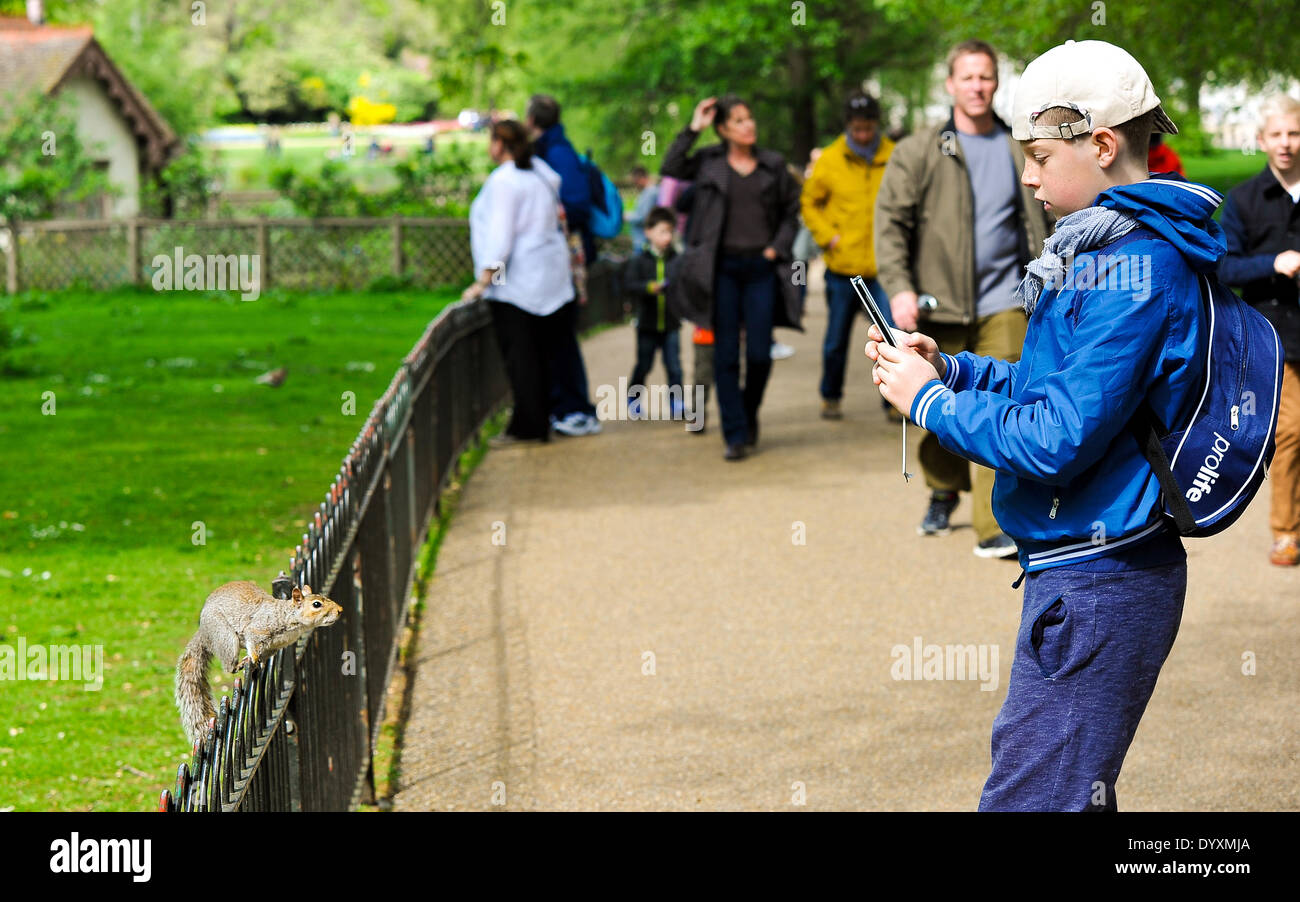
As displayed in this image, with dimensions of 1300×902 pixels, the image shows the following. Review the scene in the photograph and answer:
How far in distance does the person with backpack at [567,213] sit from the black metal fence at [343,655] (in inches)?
99.7

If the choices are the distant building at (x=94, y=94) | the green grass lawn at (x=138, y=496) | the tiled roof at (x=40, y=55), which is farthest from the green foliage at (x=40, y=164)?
the green grass lawn at (x=138, y=496)

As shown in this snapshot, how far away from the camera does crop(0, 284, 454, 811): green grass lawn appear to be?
5.66 meters

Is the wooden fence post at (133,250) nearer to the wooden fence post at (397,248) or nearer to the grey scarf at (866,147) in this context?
the wooden fence post at (397,248)

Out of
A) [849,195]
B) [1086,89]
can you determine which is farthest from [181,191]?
[1086,89]

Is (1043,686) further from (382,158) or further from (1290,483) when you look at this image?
(382,158)

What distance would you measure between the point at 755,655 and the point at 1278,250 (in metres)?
3.06

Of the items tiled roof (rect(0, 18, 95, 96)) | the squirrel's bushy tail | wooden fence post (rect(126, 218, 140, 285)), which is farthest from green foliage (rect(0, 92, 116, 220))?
the squirrel's bushy tail

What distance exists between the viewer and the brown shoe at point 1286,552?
7.52m

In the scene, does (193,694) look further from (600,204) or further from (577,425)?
(600,204)

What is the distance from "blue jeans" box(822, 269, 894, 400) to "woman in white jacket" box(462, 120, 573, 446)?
2053 millimetres

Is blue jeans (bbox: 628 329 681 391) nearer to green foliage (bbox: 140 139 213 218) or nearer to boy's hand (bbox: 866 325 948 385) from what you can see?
boy's hand (bbox: 866 325 948 385)

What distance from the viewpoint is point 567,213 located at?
11.9m

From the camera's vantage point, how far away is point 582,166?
11.9 meters

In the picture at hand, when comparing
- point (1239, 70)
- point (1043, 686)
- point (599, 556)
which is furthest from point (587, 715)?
point (1239, 70)
